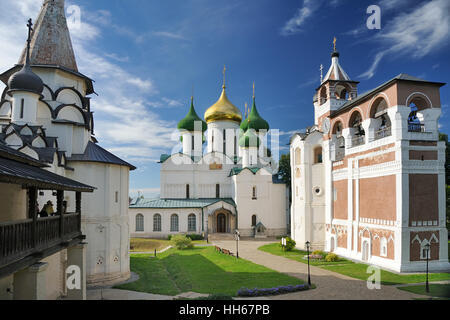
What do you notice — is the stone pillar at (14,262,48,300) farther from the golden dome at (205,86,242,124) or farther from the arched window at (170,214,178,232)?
the golden dome at (205,86,242,124)

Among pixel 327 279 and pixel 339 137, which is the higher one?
pixel 339 137

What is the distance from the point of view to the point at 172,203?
34.0 meters

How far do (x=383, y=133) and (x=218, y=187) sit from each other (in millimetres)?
20204

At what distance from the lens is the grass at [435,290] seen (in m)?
12.9

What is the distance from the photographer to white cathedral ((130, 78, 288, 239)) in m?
33.2

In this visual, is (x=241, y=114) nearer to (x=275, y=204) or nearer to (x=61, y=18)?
(x=275, y=204)

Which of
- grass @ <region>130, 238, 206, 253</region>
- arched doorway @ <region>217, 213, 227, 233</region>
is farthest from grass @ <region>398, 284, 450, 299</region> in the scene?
arched doorway @ <region>217, 213, 227, 233</region>

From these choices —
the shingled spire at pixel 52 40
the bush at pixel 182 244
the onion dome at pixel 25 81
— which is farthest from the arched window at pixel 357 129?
the onion dome at pixel 25 81

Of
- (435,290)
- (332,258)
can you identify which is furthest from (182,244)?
(435,290)

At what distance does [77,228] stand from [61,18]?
43.7 feet

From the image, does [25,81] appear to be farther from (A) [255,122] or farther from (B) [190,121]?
(A) [255,122]

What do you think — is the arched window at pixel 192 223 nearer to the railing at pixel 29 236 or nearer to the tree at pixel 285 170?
the tree at pixel 285 170

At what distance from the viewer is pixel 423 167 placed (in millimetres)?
17625
